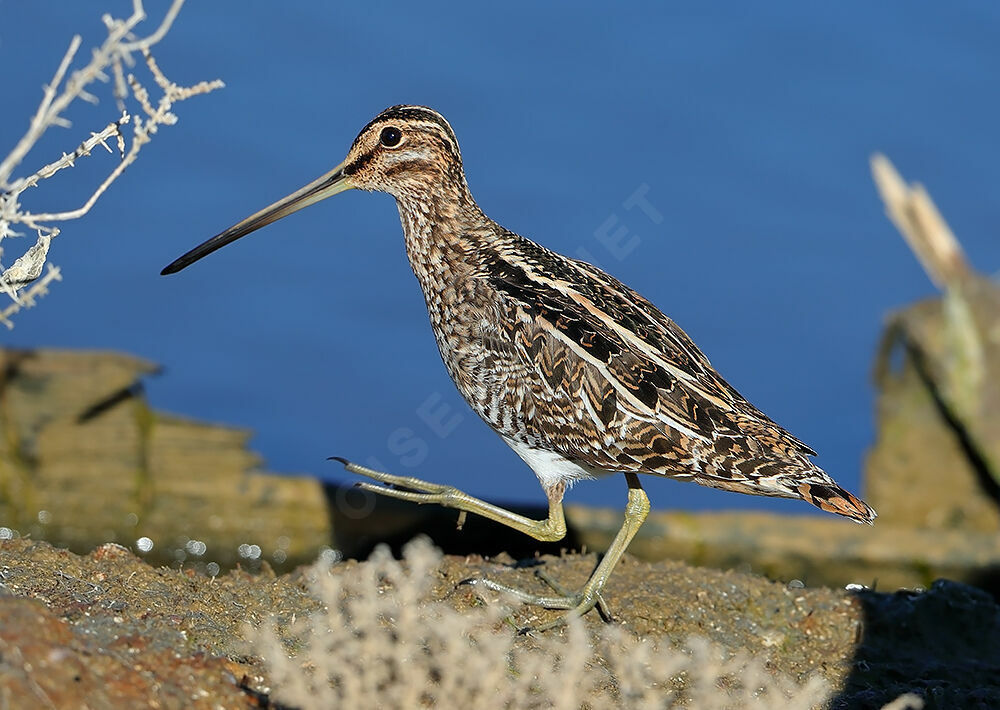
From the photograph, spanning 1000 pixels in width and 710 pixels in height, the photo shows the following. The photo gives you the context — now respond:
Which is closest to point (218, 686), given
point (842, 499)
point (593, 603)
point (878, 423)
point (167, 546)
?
point (593, 603)

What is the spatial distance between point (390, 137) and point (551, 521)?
1996 millimetres

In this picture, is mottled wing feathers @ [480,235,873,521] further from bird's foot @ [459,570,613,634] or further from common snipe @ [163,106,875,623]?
bird's foot @ [459,570,613,634]

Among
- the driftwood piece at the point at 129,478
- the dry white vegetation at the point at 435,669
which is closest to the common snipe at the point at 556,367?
the dry white vegetation at the point at 435,669

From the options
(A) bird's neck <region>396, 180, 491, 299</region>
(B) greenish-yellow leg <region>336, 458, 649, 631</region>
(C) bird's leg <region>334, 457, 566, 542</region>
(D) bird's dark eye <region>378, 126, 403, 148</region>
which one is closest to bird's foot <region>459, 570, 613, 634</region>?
(B) greenish-yellow leg <region>336, 458, 649, 631</region>

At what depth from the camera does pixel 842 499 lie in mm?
5223

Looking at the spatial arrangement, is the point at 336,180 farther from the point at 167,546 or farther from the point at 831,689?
the point at 167,546

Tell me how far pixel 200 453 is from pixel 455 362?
4470 mm

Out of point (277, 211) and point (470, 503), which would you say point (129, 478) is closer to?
point (277, 211)

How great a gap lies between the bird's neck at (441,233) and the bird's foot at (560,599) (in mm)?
1398

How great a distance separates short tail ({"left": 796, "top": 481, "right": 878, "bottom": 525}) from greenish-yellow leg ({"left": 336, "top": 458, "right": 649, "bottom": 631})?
32.8 inches

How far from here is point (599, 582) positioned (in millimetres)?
5645

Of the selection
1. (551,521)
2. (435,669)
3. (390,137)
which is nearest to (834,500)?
(551,521)

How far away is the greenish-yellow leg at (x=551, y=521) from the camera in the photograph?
554 centimetres

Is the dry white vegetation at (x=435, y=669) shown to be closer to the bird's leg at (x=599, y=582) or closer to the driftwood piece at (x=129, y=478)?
the bird's leg at (x=599, y=582)
